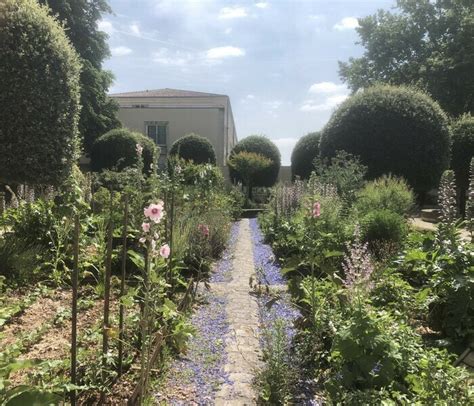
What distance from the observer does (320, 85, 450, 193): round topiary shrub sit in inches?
465

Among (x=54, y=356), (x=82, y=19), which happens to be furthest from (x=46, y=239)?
(x=82, y=19)

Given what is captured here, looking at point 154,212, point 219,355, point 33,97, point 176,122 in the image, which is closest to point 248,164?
point 176,122

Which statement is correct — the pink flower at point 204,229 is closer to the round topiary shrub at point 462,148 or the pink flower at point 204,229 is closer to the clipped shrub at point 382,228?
the clipped shrub at point 382,228

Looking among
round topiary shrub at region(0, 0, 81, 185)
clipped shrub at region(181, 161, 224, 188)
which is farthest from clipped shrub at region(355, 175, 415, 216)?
round topiary shrub at region(0, 0, 81, 185)

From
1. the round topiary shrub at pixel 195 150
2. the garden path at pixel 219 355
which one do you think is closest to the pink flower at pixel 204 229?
the garden path at pixel 219 355

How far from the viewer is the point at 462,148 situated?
16.5 m

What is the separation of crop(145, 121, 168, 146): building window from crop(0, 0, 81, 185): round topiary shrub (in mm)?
18866

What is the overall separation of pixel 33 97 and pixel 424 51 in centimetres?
2474

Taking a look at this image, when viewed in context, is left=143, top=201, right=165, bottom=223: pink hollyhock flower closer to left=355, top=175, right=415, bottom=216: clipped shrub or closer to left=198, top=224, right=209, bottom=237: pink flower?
left=198, top=224, right=209, bottom=237: pink flower

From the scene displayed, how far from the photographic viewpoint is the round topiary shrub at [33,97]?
5875mm

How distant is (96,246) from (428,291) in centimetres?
358

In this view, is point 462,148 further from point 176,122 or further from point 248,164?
point 176,122

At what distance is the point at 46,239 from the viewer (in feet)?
16.0

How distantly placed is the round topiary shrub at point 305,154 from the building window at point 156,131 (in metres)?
8.14
